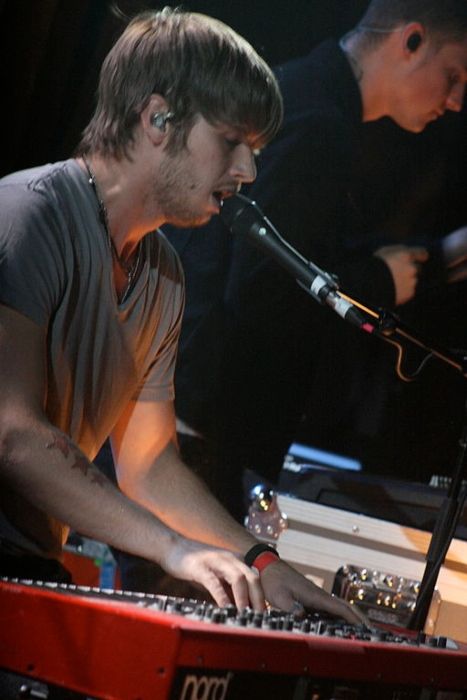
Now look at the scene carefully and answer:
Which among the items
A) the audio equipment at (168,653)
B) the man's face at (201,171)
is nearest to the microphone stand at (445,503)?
the man's face at (201,171)

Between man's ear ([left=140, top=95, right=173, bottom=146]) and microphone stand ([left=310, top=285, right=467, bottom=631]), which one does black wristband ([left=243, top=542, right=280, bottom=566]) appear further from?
man's ear ([left=140, top=95, right=173, bottom=146])

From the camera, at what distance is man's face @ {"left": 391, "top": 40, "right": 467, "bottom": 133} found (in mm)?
4227

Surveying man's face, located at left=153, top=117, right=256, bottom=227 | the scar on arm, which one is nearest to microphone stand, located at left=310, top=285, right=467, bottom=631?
man's face, located at left=153, top=117, right=256, bottom=227

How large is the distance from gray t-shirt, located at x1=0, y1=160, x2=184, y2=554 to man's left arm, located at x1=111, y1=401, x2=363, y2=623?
0.33 ft

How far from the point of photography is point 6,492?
2160 mm

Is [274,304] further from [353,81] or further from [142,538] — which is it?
[142,538]

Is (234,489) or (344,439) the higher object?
(344,439)

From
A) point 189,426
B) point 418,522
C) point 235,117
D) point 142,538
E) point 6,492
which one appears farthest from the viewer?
point 189,426

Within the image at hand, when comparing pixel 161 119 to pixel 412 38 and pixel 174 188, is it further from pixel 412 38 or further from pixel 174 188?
pixel 412 38

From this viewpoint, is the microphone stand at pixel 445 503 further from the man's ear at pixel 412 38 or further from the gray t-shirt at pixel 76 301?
the man's ear at pixel 412 38

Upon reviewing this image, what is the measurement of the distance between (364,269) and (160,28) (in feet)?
6.32

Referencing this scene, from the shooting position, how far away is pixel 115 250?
7.85ft

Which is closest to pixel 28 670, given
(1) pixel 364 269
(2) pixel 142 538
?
(2) pixel 142 538

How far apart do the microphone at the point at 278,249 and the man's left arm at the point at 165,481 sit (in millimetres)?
480
